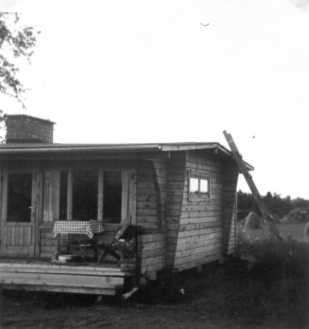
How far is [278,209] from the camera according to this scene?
1137 inches

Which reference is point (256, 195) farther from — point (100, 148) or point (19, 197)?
point (19, 197)

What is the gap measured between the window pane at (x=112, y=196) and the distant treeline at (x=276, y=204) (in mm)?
19148

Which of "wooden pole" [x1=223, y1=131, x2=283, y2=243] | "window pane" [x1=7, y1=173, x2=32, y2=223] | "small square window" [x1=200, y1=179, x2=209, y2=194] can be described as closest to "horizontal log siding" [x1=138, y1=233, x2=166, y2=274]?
"small square window" [x1=200, y1=179, x2=209, y2=194]

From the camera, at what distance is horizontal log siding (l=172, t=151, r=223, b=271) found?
34.7 ft

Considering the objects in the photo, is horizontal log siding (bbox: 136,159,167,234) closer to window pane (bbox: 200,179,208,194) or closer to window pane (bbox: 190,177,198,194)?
window pane (bbox: 190,177,198,194)

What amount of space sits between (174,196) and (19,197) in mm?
3550

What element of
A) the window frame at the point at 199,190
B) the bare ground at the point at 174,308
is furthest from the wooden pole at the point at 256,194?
the bare ground at the point at 174,308

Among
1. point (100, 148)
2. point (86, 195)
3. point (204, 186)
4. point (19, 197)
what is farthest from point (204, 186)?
point (19, 197)

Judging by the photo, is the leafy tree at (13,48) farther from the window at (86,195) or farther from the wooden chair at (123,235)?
the wooden chair at (123,235)

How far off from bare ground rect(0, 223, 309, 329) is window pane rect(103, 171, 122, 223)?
1748 millimetres

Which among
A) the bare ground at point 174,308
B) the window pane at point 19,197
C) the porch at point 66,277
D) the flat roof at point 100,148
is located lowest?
the bare ground at point 174,308

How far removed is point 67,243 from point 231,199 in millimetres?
5497

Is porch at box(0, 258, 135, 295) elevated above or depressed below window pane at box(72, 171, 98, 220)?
below

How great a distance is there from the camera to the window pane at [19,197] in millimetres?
10594
